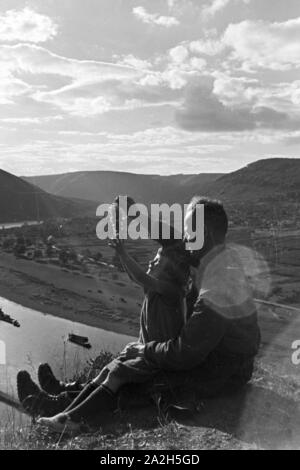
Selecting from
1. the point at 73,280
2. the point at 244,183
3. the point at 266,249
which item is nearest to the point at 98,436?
the point at 73,280

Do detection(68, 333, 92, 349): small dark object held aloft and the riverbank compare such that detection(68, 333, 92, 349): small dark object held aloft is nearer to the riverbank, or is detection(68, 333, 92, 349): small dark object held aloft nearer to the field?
the riverbank

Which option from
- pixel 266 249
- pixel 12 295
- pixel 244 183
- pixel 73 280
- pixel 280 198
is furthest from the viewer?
pixel 244 183

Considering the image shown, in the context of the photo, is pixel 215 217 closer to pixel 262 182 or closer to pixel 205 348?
pixel 205 348

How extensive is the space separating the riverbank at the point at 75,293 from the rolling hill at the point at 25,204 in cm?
8136

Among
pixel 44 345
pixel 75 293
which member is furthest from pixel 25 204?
pixel 44 345

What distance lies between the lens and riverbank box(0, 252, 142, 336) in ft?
65.3

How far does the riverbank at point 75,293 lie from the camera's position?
65.3 ft

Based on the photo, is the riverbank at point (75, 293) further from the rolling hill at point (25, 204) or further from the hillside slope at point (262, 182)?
the rolling hill at point (25, 204)

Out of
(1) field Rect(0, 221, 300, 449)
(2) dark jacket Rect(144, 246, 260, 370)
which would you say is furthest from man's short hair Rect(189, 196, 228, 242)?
(1) field Rect(0, 221, 300, 449)

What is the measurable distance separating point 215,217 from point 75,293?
20.2m

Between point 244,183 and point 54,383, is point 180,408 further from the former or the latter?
point 244,183

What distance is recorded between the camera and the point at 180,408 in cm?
509

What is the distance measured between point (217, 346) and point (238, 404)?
616 millimetres
